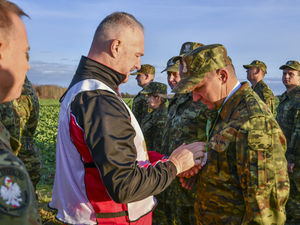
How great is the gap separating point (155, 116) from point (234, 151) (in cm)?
396

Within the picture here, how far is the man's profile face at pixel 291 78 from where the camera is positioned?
21.2ft

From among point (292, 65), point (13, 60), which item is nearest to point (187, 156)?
point (13, 60)

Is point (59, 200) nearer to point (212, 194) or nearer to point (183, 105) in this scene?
point (212, 194)

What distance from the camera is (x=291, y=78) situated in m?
6.53

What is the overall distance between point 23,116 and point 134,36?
371 centimetres

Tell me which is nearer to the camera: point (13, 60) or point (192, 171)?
point (13, 60)

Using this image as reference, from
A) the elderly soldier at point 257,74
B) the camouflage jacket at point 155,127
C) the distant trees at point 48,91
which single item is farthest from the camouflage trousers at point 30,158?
the distant trees at point 48,91

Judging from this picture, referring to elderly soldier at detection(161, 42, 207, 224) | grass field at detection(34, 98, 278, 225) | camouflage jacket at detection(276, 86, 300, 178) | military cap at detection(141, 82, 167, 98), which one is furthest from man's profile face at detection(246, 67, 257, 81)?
grass field at detection(34, 98, 278, 225)

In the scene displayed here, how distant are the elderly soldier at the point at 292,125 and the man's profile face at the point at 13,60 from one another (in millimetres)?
5717

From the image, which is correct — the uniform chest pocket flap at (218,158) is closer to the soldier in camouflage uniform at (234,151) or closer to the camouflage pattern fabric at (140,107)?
the soldier in camouflage uniform at (234,151)

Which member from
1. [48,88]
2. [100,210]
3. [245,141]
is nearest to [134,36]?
[245,141]

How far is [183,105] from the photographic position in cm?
430

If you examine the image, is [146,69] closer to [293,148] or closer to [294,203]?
[293,148]

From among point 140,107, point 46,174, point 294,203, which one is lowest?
point 46,174
